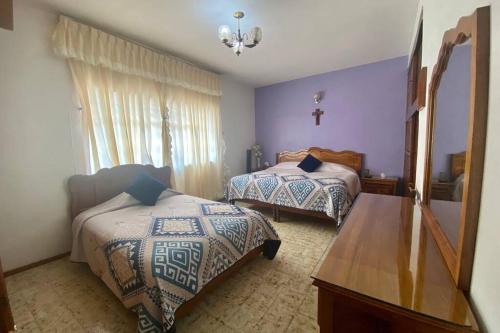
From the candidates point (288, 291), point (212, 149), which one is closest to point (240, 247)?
point (288, 291)

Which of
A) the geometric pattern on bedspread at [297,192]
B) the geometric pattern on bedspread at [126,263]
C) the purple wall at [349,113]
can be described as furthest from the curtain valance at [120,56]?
the geometric pattern on bedspread at [126,263]

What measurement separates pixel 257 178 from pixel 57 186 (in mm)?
2577

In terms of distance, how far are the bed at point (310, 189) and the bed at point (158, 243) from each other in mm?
969

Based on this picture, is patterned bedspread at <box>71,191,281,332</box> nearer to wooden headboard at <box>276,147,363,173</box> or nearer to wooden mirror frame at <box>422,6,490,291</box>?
wooden mirror frame at <box>422,6,490,291</box>

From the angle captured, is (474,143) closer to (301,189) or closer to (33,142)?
(301,189)

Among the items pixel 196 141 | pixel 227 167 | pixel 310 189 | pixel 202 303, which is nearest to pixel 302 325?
pixel 202 303

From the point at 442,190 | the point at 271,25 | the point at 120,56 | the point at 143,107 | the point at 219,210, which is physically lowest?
the point at 219,210

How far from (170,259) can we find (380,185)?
142 inches

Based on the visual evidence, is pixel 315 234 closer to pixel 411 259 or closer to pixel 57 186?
pixel 411 259

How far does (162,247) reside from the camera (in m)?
1.49

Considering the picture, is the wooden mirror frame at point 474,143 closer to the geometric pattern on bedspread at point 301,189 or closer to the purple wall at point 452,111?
the purple wall at point 452,111

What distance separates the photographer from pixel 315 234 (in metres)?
2.91

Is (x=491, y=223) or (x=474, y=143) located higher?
(x=474, y=143)

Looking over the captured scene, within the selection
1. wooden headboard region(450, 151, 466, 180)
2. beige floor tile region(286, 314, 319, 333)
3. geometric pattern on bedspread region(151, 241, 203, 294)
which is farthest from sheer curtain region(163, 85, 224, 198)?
wooden headboard region(450, 151, 466, 180)
